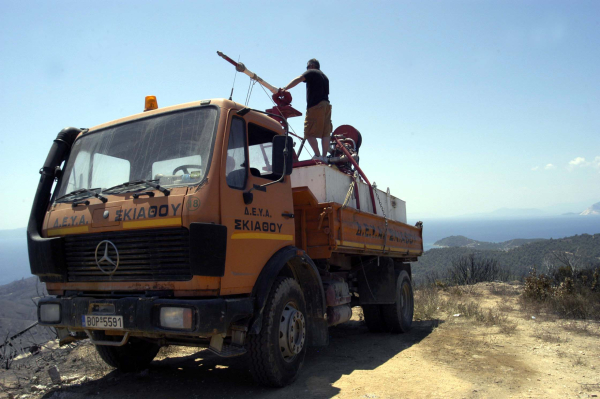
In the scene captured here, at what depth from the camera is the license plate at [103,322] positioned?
3787 millimetres

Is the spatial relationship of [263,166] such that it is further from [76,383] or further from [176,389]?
[76,383]

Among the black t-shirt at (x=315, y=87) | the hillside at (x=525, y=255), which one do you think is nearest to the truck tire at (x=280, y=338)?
the black t-shirt at (x=315, y=87)

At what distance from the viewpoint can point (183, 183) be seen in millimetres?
3914

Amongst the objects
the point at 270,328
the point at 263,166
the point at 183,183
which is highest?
the point at 263,166

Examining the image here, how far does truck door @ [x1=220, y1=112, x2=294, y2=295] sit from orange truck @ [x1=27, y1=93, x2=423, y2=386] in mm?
14

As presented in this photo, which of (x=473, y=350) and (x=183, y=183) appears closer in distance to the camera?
(x=183, y=183)

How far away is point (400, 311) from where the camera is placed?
26.2ft

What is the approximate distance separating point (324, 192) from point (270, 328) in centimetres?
206

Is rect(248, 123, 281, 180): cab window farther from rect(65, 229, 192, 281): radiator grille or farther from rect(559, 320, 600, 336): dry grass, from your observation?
rect(559, 320, 600, 336): dry grass

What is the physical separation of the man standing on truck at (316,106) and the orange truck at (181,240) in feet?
7.77

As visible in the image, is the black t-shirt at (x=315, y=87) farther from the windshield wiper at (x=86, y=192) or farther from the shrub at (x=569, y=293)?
the shrub at (x=569, y=293)

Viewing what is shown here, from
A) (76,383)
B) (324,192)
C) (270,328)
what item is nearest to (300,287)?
(270,328)

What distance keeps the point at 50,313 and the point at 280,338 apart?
7.24ft

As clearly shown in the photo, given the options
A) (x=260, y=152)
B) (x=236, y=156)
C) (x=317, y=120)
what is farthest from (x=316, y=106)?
(x=236, y=156)
